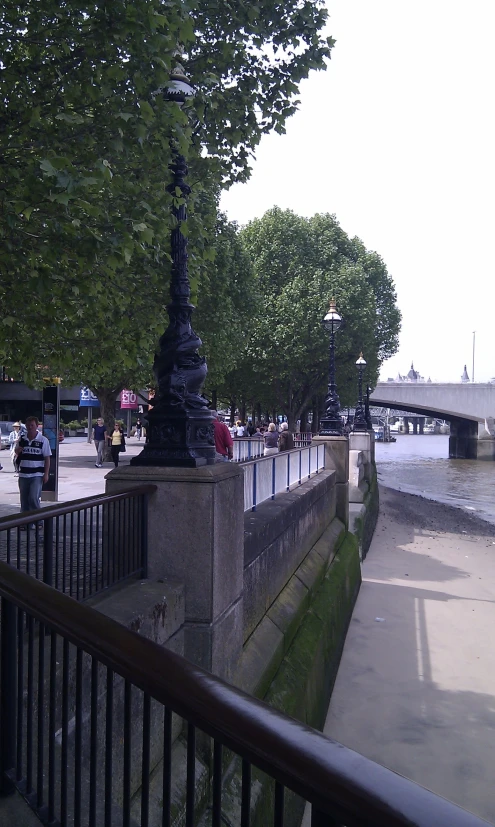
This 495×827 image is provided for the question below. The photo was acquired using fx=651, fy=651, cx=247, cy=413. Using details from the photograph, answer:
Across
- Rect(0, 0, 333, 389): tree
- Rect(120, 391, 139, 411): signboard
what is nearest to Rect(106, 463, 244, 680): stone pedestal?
Rect(0, 0, 333, 389): tree

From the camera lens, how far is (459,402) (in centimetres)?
7550

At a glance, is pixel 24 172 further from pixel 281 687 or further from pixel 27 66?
pixel 281 687

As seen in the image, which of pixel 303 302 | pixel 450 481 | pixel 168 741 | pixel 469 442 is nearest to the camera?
pixel 168 741

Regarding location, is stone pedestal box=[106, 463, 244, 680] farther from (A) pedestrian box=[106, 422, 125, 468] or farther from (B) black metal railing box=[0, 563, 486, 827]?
(A) pedestrian box=[106, 422, 125, 468]

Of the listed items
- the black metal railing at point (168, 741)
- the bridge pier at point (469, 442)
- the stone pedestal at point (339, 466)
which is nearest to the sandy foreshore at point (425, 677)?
the stone pedestal at point (339, 466)

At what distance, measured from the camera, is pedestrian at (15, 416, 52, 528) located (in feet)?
30.1

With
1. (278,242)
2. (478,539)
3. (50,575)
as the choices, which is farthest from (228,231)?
(50,575)

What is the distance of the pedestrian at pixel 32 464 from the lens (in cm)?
917

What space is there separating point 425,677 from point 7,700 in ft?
25.1

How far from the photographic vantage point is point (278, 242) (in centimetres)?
3822

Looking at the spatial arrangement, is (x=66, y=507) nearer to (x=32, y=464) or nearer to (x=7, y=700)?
(x=7, y=700)

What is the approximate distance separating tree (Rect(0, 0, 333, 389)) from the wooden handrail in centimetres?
229

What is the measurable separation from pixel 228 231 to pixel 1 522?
2473cm

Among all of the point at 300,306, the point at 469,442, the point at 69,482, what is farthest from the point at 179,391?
the point at 469,442
